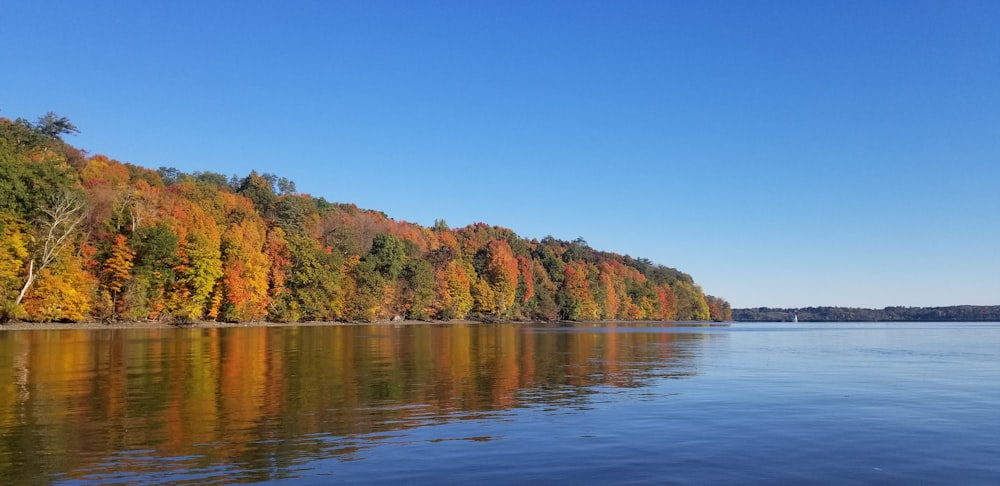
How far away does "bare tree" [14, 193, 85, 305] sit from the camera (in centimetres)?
6694

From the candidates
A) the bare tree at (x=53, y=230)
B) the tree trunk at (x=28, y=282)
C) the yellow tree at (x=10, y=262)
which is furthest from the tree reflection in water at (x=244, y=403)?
the bare tree at (x=53, y=230)

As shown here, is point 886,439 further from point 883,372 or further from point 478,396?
point 883,372

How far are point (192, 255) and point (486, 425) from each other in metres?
80.6

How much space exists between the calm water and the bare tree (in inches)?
1750

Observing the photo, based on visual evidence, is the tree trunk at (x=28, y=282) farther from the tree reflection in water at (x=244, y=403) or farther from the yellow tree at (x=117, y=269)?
the tree reflection in water at (x=244, y=403)

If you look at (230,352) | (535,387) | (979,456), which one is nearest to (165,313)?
(230,352)

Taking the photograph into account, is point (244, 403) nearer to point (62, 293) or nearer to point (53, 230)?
point (62, 293)

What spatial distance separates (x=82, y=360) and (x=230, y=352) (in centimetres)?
835

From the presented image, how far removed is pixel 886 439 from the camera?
46.8 feet

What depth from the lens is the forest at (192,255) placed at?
68375mm

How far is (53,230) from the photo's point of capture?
229 feet

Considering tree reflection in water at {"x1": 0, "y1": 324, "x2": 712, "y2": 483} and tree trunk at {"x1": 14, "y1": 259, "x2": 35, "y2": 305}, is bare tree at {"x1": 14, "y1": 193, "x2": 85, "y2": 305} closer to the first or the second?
tree trunk at {"x1": 14, "y1": 259, "x2": 35, "y2": 305}

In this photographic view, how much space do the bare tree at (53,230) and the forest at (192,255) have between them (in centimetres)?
18

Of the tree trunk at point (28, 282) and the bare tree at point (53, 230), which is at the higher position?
the bare tree at point (53, 230)
